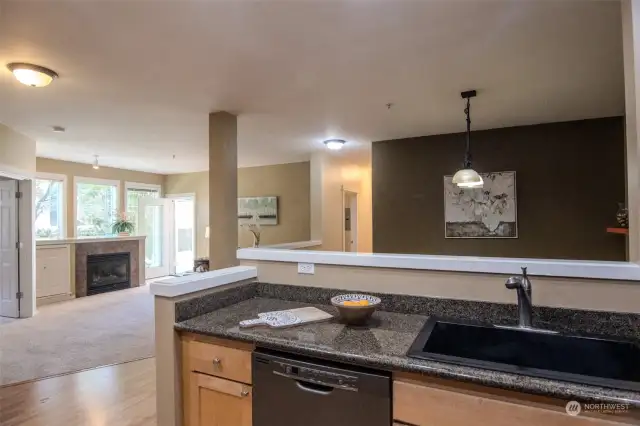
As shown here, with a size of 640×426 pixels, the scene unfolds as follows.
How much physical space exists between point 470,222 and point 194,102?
11.9ft

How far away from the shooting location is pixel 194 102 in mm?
3381

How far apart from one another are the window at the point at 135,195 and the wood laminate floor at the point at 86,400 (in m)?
5.51

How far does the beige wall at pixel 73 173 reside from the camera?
21.0ft

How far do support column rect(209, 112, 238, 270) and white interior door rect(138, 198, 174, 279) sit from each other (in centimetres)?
528

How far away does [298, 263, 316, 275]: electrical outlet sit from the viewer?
2049 mm

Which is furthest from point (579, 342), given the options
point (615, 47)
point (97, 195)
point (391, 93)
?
point (97, 195)

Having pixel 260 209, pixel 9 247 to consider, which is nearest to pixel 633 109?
pixel 260 209

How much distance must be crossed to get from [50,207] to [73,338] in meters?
3.61

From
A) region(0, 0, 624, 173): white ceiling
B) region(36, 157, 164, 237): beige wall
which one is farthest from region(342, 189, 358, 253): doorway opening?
region(36, 157, 164, 237): beige wall

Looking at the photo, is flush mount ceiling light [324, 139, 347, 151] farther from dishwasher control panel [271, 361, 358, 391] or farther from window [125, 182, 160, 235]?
window [125, 182, 160, 235]

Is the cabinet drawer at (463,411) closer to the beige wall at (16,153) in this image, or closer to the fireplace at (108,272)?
the beige wall at (16,153)

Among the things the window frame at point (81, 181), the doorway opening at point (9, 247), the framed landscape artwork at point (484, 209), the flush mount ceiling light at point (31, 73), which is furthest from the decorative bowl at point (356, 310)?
the window frame at point (81, 181)

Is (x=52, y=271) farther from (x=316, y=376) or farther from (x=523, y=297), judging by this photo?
(x=523, y=297)

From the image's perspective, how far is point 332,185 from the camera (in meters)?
6.34
